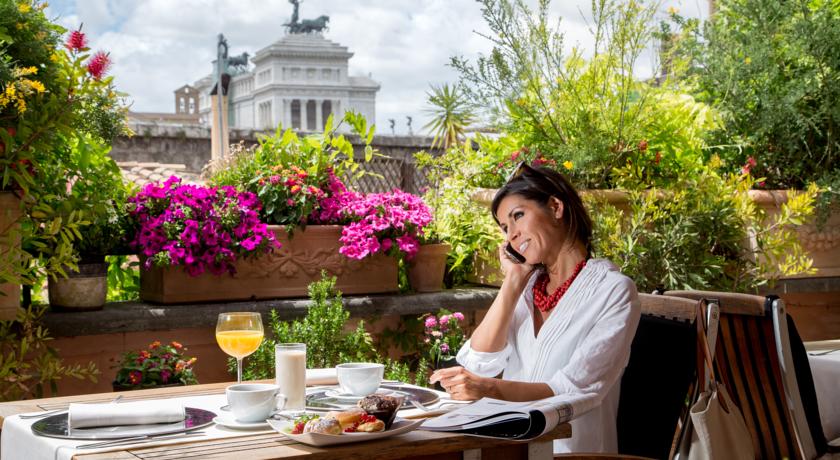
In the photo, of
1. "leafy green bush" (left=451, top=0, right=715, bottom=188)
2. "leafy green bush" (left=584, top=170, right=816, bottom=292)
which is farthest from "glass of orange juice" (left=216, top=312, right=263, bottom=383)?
"leafy green bush" (left=451, top=0, right=715, bottom=188)

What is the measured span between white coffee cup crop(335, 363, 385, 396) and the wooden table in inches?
13.7

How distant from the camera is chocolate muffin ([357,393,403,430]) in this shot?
155cm

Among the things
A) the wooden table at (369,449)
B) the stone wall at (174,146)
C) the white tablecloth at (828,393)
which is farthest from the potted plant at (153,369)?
the stone wall at (174,146)

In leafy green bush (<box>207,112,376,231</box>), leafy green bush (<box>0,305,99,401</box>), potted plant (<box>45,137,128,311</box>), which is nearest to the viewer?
leafy green bush (<box>0,305,99,401</box>)

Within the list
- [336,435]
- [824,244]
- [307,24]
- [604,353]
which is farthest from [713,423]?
[307,24]

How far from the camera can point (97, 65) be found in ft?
9.59

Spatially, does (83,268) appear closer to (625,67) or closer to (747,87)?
(625,67)

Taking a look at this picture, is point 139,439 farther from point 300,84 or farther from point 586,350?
point 300,84

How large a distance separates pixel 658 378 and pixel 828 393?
38.3 inches

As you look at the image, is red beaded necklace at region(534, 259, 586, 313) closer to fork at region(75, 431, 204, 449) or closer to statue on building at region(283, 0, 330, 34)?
fork at region(75, 431, 204, 449)

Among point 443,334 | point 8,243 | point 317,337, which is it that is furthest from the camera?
point 443,334

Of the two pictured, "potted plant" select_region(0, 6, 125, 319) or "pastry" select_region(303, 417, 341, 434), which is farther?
"potted plant" select_region(0, 6, 125, 319)

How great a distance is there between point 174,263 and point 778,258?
2.76 meters

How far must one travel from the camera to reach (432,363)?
3828 mm
